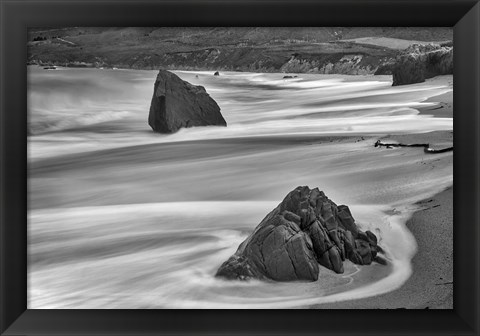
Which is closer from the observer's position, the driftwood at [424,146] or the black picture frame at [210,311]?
the black picture frame at [210,311]

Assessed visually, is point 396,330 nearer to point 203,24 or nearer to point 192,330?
point 192,330

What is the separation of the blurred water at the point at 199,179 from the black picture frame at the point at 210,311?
6cm

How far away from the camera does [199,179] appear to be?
2.44m

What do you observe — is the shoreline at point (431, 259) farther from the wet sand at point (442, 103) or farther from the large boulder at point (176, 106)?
the large boulder at point (176, 106)

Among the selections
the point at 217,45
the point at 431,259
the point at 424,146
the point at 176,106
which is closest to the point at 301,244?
the point at 431,259

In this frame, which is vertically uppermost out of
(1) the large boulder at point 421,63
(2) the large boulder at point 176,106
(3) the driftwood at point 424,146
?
(1) the large boulder at point 421,63

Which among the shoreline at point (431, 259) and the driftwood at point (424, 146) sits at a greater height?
the driftwood at point (424, 146)

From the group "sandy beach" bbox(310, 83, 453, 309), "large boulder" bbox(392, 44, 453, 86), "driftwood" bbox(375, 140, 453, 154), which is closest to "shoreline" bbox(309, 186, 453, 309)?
"sandy beach" bbox(310, 83, 453, 309)

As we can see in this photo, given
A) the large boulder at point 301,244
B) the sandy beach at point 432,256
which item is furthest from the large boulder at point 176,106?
Result: the sandy beach at point 432,256

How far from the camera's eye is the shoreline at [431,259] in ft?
7.74

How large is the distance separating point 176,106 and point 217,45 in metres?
0.34

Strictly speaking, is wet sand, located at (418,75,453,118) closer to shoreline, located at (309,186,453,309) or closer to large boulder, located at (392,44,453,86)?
large boulder, located at (392,44,453,86)

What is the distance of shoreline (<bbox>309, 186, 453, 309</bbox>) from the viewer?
92.9 inches
